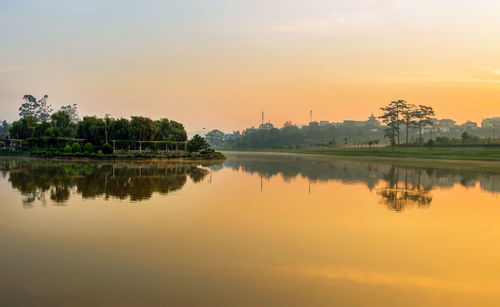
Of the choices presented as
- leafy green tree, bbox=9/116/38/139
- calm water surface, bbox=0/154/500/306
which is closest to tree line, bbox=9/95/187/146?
leafy green tree, bbox=9/116/38/139

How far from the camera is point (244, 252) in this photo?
10031 millimetres

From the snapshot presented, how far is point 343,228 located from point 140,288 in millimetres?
8276

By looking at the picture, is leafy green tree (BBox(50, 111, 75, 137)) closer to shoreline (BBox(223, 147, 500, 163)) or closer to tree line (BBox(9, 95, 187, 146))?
tree line (BBox(9, 95, 187, 146))

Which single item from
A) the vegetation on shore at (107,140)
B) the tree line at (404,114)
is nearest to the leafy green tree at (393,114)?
the tree line at (404,114)

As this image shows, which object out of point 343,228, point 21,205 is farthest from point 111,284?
point 21,205

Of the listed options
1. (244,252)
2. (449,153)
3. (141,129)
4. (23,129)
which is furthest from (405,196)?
(23,129)

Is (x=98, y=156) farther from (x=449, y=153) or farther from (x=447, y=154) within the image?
(x=449, y=153)

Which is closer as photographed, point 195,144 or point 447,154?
point 195,144

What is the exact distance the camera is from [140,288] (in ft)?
24.3

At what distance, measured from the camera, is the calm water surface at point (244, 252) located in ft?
23.9

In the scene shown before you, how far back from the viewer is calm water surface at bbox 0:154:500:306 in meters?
7.29

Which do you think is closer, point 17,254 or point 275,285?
point 275,285

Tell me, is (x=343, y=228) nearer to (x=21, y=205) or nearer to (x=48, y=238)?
(x=48, y=238)

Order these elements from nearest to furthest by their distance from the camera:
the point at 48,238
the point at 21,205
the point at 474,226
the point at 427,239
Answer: the point at 48,238 → the point at 427,239 → the point at 474,226 → the point at 21,205
